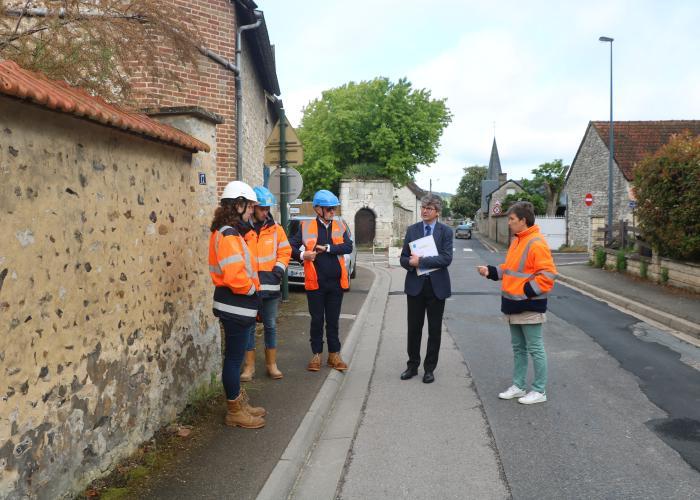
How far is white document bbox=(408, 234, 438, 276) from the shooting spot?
5.71 metres

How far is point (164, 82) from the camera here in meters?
9.39

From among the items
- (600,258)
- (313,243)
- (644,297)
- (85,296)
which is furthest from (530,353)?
(600,258)

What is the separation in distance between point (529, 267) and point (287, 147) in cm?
678

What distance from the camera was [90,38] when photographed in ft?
13.1

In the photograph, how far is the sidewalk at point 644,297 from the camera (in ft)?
29.9

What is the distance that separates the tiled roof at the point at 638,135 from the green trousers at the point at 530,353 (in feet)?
89.3

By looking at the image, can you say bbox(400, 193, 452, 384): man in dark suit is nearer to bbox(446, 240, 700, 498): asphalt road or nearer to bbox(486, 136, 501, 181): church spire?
bbox(446, 240, 700, 498): asphalt road

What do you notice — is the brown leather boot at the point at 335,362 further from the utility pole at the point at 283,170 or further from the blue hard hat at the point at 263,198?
the utility pole at the point at 283,170

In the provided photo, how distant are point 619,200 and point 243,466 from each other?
3036 cm

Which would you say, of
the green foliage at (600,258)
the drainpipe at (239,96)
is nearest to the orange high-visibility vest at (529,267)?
the drainpipe at (239,96)

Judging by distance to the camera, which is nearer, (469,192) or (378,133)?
(378,133)

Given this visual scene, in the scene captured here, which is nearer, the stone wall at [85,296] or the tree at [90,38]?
the stone wall at [85,296]

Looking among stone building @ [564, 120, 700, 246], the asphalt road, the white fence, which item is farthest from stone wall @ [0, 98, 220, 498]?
the white fence

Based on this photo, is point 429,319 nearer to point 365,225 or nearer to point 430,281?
point 430,281
